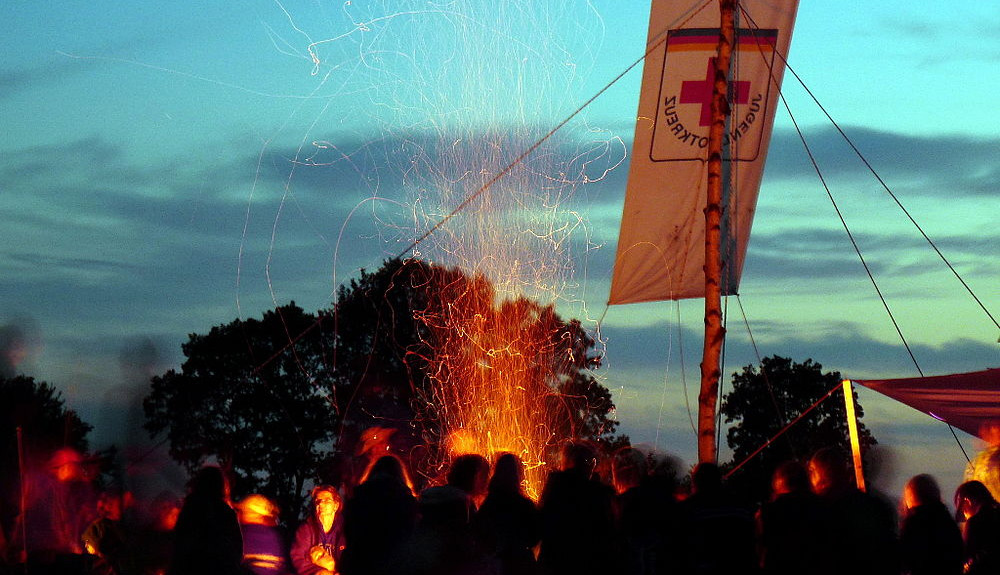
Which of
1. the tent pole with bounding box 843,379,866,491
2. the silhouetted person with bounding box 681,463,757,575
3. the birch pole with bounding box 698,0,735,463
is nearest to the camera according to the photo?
the silhouetted person with bounding box 681,463,757,575

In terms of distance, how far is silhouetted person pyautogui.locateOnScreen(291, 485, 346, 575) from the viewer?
269 inches

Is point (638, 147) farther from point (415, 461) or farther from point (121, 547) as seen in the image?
point (415, 461)

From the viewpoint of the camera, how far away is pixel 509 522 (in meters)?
6.04

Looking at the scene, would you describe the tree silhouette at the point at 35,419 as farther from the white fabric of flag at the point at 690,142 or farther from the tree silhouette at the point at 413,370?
the white fabric of flag at the point at 690,142

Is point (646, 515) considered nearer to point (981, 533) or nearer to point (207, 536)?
point (981, 533)

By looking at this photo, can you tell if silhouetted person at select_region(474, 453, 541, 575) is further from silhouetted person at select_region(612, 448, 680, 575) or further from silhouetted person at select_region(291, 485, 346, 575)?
silhouetted person at select_region(291, 485, 346, 575)

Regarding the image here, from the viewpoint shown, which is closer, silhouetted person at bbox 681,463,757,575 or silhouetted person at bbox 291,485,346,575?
silhouetted person at bbox 681,463,757,575

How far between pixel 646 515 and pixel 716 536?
0.52m

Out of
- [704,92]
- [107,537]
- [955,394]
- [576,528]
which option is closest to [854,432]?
[955,394]

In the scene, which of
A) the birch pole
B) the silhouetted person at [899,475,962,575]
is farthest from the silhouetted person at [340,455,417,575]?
the birch pole

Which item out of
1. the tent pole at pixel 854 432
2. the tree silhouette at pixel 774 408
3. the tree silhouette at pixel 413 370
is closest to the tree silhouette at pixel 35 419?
the tree silhouette at pixel 413 370

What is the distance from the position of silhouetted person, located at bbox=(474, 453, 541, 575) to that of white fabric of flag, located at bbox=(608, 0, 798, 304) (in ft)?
18.7

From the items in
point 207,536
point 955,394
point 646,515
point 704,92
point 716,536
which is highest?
point 704,92

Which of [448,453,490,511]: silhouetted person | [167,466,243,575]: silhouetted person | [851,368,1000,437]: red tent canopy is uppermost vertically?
[851,368,1000,437]: red tent canopy
